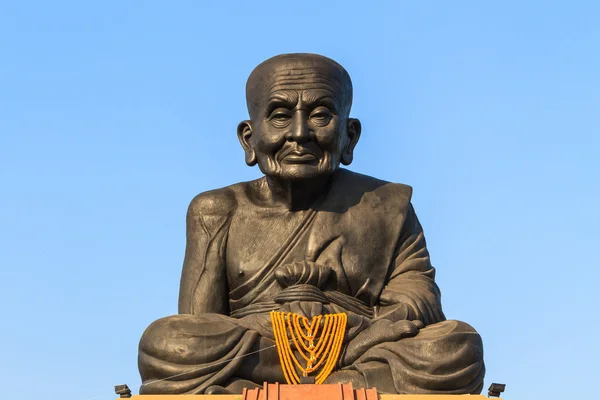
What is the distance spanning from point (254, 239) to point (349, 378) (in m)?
1.98

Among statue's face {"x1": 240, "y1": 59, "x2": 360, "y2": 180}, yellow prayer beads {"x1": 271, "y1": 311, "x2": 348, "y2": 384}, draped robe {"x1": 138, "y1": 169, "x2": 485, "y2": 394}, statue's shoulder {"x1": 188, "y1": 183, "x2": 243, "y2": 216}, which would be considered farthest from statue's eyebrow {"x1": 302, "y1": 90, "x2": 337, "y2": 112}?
yellow prayer beads {"x1": 271, "y1": 311, "x2": 348, "y2": 384}

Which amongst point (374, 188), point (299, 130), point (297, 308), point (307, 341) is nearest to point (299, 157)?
point (299, 130)

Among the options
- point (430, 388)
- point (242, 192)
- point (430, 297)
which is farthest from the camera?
point (242, 192)

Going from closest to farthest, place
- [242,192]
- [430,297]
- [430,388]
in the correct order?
1. [430,388]
2. [430,297]
3. [242,192]

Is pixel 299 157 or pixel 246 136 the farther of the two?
pixel 246 136

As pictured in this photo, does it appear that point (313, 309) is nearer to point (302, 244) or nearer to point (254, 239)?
point (302, 244)

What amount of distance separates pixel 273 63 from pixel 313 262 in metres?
1.88

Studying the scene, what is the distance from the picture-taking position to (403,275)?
13219 mm

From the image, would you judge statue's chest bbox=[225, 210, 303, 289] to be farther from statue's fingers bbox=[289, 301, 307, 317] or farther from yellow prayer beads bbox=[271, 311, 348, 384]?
yellow prayer beads bbox=[271, 311, 348, 384]

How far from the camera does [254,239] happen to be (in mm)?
13266

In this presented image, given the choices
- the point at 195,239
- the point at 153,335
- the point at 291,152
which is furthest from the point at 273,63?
the point at 153,335

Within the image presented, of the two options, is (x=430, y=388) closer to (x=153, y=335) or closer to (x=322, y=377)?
(x=322, y=377)

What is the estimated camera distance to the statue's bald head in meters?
13.2

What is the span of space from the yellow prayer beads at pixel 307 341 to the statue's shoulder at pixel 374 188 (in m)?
1.65
